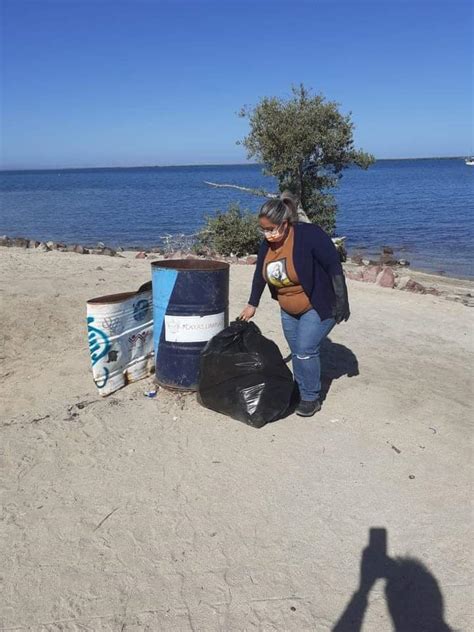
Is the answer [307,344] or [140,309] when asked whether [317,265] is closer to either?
[307,344]

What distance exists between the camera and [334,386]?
559 centimetres

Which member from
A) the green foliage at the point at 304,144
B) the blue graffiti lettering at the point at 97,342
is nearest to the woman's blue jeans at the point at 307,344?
the blue graffiti lettering at the point at 97,342

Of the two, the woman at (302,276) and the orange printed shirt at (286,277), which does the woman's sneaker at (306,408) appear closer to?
the woman at (302,276)

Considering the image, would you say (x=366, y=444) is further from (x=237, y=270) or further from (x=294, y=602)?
(x=237, y=270)

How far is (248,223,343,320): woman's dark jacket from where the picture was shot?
4.27 metres

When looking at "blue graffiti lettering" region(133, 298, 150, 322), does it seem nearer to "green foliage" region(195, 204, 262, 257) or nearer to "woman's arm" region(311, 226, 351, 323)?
"woman's arm" region(311, 226, 351, 323)

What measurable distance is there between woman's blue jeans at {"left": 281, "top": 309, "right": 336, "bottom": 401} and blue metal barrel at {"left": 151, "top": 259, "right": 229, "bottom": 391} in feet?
2.00

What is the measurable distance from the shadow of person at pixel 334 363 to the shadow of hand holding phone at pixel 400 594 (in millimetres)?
2172

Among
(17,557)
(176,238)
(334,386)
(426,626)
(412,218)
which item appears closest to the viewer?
(426,626)

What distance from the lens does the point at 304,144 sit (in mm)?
14438

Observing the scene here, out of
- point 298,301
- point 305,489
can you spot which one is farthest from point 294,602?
point 298,301

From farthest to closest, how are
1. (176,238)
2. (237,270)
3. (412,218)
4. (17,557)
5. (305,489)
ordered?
1. (412,218)
2. (176,238)
3. (237,270)
4. (305,489)
5. (17,557)

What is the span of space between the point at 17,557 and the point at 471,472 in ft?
10.1

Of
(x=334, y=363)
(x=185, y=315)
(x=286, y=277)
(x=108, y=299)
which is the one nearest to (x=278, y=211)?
(x=286, y=277)
